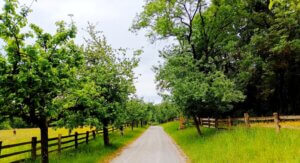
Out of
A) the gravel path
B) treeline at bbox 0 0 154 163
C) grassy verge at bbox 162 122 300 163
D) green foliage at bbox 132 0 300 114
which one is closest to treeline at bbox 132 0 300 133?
green foliage at bbox 132 0 300 114

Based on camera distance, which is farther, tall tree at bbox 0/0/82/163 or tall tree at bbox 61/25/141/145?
tall tree at bbox 61/25/141/145

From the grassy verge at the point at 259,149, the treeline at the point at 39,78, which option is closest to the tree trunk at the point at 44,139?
the treeline at the point at 39,78

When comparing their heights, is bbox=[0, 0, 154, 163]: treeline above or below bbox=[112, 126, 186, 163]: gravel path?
above

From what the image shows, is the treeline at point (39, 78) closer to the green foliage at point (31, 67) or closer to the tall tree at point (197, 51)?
the green foliage at point (31, 67)

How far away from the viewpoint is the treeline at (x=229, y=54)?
24.6m

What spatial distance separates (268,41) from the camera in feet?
95.8

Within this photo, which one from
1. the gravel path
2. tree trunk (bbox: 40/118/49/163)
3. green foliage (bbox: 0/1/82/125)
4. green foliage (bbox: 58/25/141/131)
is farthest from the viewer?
green foliage (bbox: 58/25/141/131)

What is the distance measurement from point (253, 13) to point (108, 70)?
18.7m

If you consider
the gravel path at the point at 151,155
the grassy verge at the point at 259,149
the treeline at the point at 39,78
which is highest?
the treeline at the point at 39,78

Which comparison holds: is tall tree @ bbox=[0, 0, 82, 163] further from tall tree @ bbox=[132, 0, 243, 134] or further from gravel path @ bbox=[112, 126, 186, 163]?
tall tree @ bbox=[132, 0, 243, 134]

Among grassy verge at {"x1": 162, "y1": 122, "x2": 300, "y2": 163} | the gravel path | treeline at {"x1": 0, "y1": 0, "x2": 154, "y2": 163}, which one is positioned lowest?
the gravel path

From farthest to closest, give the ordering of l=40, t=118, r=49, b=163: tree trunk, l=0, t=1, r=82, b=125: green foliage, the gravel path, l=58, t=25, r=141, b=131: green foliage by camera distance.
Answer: l=58, t=25, r=141, b=131: green foliage < the gravel path < l=40, t=118, r=49, b=163: tree trunk < l=0, t=1, r=82, b=125: green foliage

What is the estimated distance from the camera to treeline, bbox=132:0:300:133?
2462 centimetres

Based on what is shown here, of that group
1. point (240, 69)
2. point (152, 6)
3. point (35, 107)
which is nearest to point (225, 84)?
point (240, 69)
